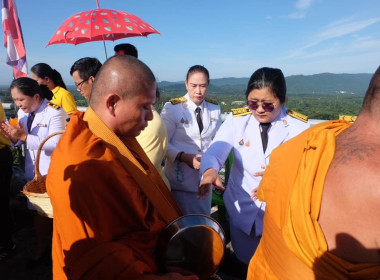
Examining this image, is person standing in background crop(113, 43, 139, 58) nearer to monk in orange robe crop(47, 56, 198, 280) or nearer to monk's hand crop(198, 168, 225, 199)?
monk in orange robe crop(47, 56, 198, 280)

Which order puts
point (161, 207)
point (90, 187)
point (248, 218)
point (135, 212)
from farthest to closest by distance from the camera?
point (248, 218)
point (161, 207)
point (135, 212)
point (90, 187)

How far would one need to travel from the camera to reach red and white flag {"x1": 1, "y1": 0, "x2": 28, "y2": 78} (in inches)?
191

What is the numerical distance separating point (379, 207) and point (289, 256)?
53 centimetres

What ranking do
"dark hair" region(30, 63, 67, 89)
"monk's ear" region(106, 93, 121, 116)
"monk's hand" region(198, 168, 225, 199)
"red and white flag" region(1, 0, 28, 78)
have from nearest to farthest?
"monk's ear" region(106, 93, 121, 116)
"monk's hand" region(198, 168, 225, 199)
"dark hair" region(30, 63, 67, 89)
"red and white flag" region(1, 0, 28, 78)

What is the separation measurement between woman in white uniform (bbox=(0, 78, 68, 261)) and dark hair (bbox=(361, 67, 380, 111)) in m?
2.80

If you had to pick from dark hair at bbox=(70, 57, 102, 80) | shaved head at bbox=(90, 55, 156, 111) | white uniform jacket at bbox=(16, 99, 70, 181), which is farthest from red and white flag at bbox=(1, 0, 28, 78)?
shaved head at bbox=(90, 55, 156, 111)

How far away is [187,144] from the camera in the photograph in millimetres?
3236

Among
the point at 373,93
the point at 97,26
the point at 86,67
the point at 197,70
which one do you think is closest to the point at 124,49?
the point at 86,67

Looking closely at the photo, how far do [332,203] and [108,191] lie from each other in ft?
3.12

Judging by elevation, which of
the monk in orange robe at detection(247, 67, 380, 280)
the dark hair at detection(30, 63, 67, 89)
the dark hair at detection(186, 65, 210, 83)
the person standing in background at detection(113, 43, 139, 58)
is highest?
the person standing in background at detection(113, 43, 139, 58)

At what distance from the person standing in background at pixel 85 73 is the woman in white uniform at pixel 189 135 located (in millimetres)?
899

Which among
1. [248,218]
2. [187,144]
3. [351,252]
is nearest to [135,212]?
[351,252]

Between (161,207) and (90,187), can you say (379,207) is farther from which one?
(90,187)

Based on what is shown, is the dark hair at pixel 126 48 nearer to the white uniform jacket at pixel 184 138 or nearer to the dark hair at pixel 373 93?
the white uniform jacket at pixel 184 138
